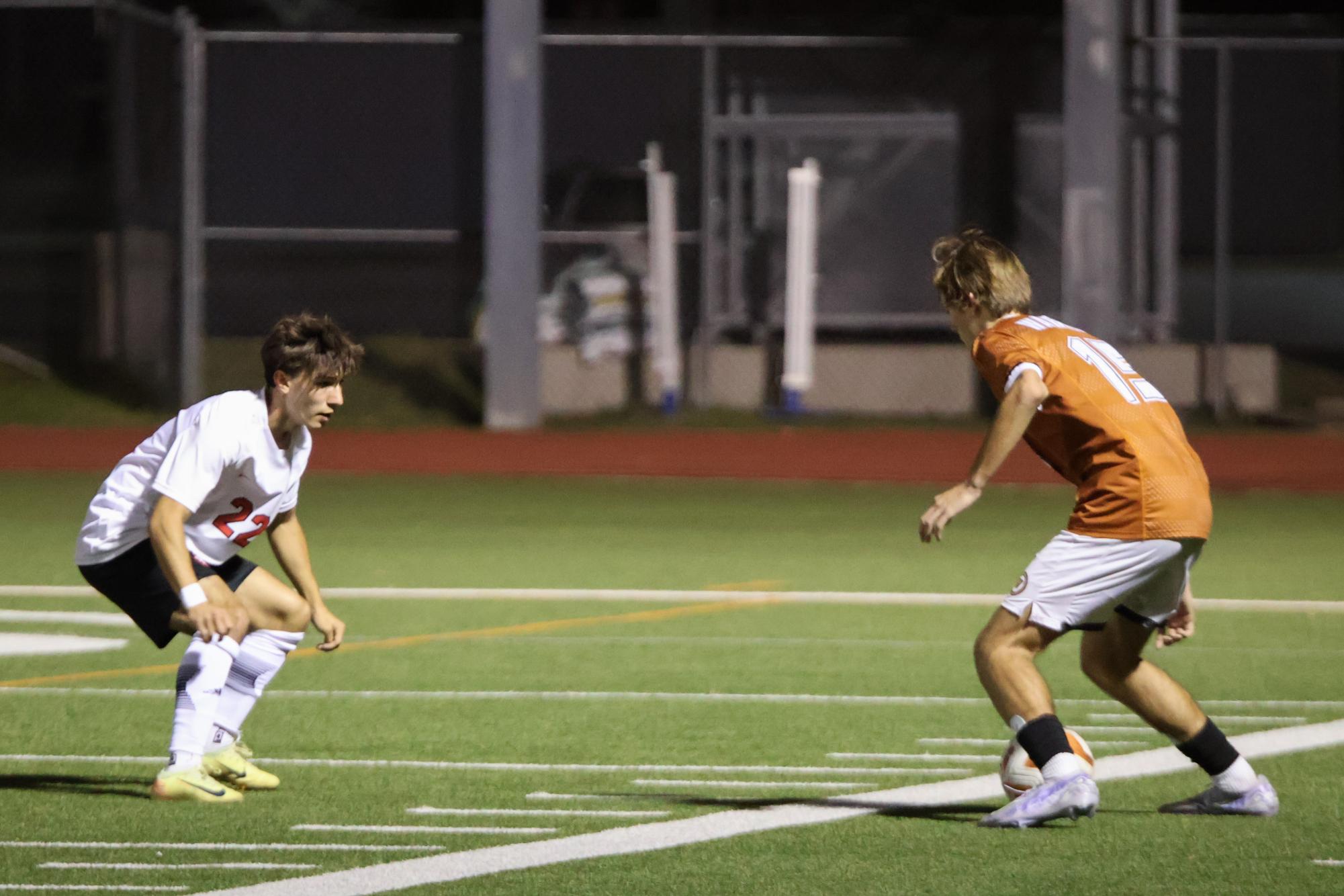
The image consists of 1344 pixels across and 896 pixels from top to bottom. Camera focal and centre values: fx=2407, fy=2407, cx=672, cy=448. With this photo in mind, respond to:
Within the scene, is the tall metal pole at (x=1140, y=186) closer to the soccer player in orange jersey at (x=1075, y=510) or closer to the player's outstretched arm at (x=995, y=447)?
the soccer player in orange jersey at (x=1075, y=510)

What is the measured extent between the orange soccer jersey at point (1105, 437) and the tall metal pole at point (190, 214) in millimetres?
17599

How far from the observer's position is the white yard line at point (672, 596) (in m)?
11.9

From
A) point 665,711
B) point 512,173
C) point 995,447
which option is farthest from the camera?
point 512,173

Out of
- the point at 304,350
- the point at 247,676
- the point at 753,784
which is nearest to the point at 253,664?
the point at 247,676

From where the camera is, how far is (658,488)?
18.9 metres

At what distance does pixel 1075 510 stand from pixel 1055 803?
781 millimetres

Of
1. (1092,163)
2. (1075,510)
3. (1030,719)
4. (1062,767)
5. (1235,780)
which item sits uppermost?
(1092,163)

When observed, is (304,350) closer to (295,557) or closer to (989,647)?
(295,557)

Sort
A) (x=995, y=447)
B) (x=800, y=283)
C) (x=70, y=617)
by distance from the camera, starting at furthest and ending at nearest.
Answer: (x=800, y=283) → (x=70, y=617) → (x=995, y=447)

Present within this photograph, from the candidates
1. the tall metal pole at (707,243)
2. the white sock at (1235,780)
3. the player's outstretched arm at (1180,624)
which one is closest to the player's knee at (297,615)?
the player's outstretched arm at (1180,624)

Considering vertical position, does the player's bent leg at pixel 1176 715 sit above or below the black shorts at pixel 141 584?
below

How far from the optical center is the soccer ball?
6.57 metres

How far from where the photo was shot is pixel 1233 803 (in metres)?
6.66

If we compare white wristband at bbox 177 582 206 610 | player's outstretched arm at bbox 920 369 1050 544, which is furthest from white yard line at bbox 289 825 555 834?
player's outstretched arm at bbox 920 369 1050 544
